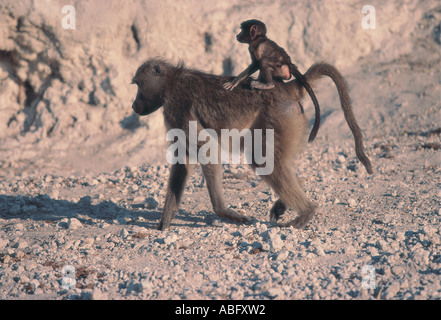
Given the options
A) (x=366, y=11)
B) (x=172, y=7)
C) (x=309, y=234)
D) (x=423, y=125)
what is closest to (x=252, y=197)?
(x=309, y=234)

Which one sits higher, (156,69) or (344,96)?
(156,69)

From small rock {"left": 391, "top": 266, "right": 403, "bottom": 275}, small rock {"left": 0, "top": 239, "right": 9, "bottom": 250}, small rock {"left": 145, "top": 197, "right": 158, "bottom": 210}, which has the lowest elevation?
small rock {"left": 391, "top": 266, "right": 403, "bottom": 275}

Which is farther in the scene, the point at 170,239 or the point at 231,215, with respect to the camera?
the point at 231,215

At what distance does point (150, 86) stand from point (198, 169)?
6.45 feet

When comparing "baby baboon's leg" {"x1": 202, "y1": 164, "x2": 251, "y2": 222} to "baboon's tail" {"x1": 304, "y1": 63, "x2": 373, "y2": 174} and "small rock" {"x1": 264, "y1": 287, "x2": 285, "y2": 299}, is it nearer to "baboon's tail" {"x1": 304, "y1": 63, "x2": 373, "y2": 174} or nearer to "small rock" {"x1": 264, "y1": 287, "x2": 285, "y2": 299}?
"baboon's tail" {"x1": 304, "y1": 63, "x2": 373, "y2": 174}

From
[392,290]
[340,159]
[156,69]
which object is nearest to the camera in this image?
[392,290]

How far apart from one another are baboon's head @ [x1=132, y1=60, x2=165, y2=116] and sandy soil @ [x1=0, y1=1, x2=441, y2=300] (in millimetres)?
993

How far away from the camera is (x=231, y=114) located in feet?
14.0

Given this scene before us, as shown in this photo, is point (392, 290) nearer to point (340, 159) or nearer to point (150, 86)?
point (150, 86)

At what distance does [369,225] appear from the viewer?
4.19 m

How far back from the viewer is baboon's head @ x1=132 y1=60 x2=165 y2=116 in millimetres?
4605

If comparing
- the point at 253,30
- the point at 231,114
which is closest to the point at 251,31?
the point at 253,30

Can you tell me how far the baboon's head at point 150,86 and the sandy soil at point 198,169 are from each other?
39.1 inches

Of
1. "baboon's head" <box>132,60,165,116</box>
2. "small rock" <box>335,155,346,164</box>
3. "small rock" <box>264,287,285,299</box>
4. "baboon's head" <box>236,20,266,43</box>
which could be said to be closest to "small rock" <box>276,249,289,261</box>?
"small rock" <box>264,287,285,299</box>
